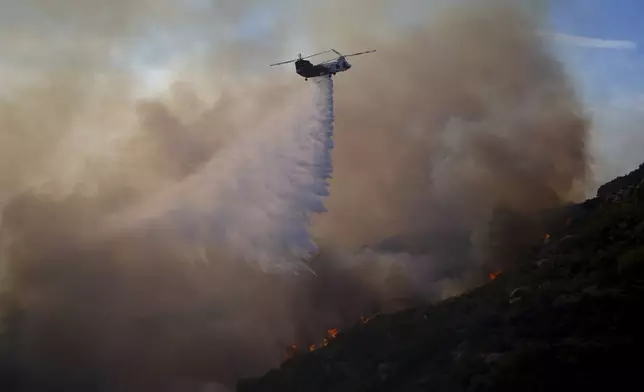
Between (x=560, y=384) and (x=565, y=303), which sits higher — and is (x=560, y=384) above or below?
below

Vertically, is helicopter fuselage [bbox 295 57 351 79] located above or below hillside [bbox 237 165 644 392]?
above

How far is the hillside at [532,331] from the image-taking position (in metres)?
108

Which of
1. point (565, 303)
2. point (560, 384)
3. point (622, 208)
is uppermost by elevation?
point (622, 208)

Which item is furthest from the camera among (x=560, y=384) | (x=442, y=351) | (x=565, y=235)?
(x=565, y=235)

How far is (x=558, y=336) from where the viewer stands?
381 ft

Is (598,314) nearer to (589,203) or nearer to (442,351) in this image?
(442,351)

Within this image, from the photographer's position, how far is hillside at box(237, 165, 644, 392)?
108 meters

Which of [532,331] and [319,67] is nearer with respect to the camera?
[319,67]

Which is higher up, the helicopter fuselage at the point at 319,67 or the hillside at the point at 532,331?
the helicopter fuselage at the point at 319,67

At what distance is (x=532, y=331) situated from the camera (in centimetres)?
12206

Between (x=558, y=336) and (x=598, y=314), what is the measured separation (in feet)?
25.8

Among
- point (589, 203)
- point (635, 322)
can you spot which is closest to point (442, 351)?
point (635, 322)

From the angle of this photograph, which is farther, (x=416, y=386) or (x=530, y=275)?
(x=530, y=275)

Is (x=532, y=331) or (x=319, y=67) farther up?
(x=319, y=67)
